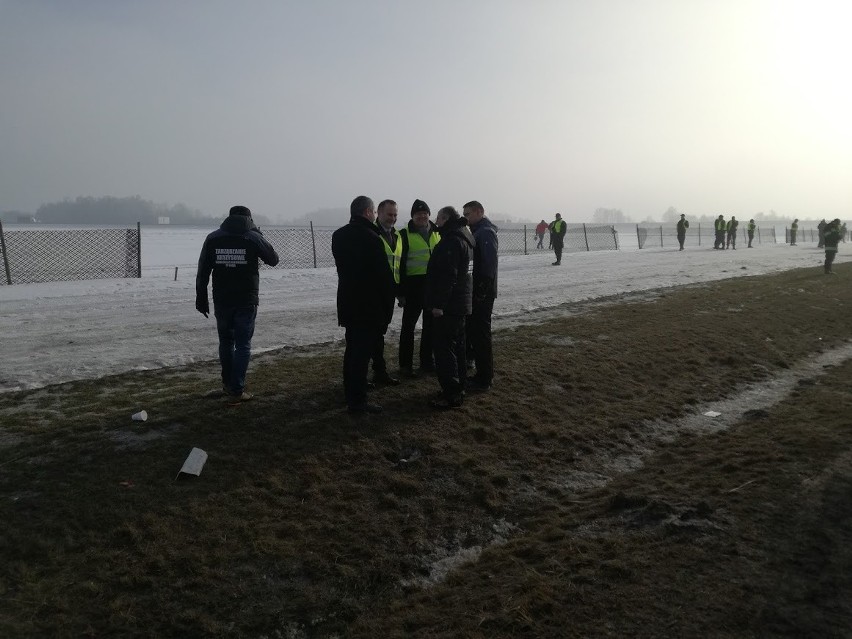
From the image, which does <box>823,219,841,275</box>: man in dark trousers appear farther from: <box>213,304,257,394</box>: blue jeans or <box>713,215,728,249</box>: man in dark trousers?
<box>213,304,257,394</box>: blue jeans

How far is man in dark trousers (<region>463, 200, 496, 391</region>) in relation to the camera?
261 inches

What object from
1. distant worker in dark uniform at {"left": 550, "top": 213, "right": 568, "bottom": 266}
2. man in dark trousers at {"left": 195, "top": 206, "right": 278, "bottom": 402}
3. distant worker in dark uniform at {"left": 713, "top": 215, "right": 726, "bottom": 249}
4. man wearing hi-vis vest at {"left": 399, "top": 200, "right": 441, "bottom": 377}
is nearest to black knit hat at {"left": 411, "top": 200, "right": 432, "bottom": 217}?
man wearing hi-vis vest at {"left": 399, "top": 200, "right": 441, "bottom": 377}

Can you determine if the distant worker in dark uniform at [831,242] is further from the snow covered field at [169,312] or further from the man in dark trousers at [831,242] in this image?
the snow covered field at [169,312]

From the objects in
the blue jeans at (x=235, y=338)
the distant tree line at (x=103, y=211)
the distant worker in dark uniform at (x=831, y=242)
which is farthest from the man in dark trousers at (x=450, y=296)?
the distant tree line at (x=103, y=211)

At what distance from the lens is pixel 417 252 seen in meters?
6.67

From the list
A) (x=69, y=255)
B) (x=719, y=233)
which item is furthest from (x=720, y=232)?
(x=69, y=255)

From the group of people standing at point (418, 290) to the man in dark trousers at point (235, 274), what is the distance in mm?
822

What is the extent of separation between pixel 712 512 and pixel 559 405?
2.70m

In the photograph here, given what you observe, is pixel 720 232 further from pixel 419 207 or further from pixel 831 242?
pixel 419 207

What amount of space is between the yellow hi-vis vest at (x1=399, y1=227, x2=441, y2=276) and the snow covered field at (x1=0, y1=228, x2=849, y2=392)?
9.58 feet

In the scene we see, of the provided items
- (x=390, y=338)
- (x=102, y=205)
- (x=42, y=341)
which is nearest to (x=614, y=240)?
(x=390, y=338)

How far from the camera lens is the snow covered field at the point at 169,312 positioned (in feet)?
26.2

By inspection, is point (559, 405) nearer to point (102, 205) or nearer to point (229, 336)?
point (229, 336)

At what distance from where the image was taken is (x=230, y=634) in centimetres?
331
